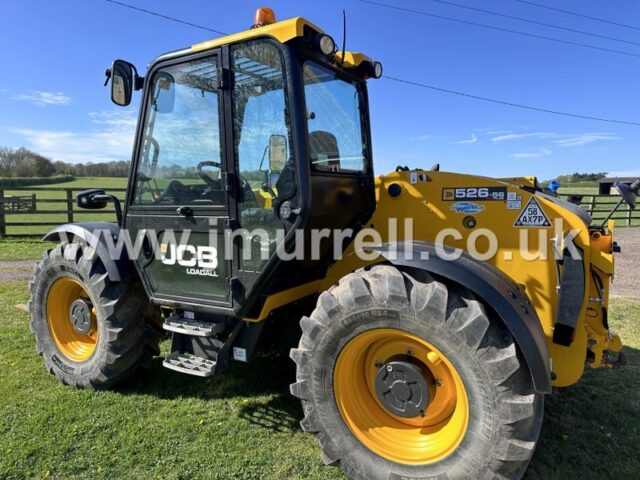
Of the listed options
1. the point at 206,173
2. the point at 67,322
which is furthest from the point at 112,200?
the point at 67,322

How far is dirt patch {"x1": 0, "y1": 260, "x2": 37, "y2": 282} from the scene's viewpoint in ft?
27.7

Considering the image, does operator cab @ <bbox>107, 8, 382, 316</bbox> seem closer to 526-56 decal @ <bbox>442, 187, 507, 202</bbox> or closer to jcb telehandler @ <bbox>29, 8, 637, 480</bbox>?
jcb telehandler @ <bbox>29, 8, 637, 480</bbox>

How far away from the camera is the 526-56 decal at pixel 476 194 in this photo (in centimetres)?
312

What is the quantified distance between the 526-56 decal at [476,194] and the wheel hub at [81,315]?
331cm

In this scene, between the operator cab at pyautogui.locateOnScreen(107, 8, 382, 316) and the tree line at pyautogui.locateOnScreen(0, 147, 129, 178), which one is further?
the tree line at pyautogui.locateOnScreen(0, 147, 129, 178)

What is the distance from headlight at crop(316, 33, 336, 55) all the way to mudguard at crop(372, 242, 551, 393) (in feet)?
4.32

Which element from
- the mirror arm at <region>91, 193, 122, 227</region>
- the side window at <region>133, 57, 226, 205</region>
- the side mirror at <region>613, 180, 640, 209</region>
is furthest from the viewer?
the mirror arm at <region>91, 193, 122, 227</region>

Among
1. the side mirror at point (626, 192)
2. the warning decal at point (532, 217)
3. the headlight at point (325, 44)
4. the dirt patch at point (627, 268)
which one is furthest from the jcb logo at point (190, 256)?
the dirt patch at point (627, 268)

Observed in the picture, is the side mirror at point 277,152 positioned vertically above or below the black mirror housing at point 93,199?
above

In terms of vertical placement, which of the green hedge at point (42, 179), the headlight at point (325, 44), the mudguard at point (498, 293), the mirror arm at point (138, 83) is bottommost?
the mudguard at point (498, 293)

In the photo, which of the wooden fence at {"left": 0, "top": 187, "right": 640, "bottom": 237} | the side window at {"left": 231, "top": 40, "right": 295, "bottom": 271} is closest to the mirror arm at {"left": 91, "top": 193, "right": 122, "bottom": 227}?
the side window at {"left": 231, "top": 40, "right": 295, "bottom": 271}

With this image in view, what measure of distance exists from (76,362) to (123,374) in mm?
546

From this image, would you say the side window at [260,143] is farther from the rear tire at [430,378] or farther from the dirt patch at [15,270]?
the dirt patch at [15,270]

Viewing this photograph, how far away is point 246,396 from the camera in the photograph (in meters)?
3.93
